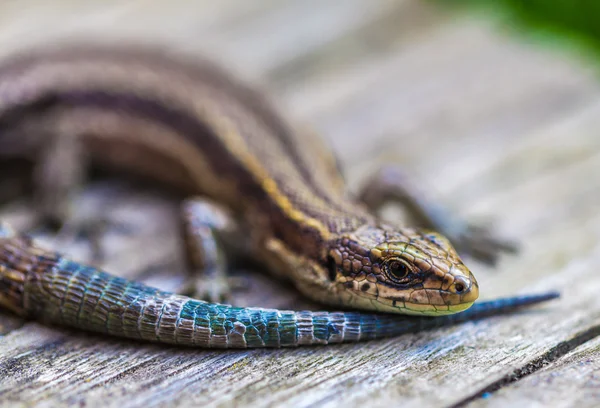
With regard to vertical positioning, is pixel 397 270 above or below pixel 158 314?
above

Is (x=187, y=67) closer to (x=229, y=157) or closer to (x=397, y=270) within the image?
(x=229, y=157)

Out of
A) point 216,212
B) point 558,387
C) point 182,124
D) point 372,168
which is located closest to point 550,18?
point 372,168

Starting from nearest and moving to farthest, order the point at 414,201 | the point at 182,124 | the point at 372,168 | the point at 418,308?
1. the point at 418,308
2. the point at 414,201
3. the point at 182,124
4. the point at 372,168

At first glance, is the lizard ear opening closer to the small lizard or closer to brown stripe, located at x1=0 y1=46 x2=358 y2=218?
the small lizard

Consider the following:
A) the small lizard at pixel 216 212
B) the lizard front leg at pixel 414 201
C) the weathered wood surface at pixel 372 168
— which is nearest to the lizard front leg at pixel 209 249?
the small lizard at pixel 216 212

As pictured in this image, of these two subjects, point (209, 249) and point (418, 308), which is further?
point (209, 249)

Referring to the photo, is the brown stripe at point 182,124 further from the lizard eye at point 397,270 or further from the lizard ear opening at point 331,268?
the lizard eye at point 397,270

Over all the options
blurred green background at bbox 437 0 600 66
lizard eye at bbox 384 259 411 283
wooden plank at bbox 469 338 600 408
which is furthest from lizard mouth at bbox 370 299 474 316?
blurred green background at bbox 437 0 600 66
